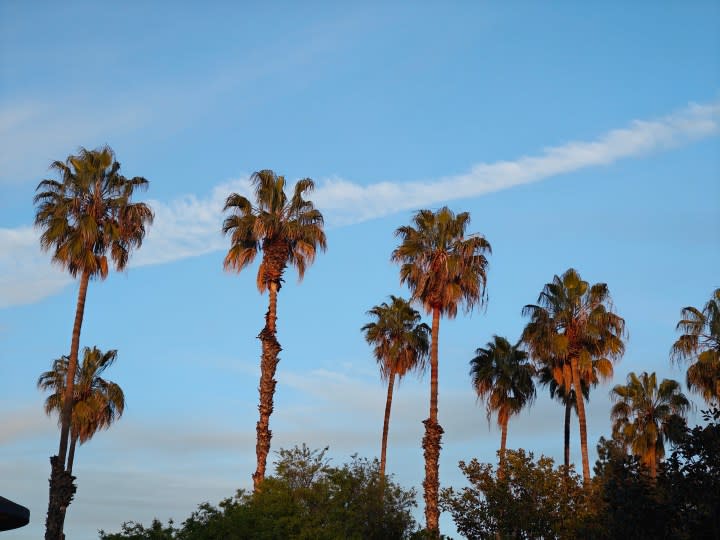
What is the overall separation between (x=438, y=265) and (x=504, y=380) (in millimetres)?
13619

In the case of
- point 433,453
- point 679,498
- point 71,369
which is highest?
point 71,369

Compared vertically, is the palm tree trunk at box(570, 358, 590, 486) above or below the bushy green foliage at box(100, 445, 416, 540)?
above

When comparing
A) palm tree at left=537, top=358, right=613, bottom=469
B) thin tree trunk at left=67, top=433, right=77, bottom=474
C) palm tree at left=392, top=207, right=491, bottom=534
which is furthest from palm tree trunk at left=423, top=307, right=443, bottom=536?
thin tree trunk at left=67, top=433, right=77, bottom=474

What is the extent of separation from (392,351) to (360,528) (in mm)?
20177

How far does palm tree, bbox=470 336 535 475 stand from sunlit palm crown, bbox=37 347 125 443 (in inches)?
845

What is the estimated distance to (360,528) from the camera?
4278 cm

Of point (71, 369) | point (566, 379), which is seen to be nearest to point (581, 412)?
point (566, 379)

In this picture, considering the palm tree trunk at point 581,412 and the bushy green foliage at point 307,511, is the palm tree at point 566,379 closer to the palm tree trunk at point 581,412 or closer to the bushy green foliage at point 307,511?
the palm tree trunk at point 581,412

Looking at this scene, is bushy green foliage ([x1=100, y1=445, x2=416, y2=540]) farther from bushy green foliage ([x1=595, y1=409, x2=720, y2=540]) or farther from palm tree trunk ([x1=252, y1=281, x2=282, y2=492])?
bushy green foliage ([x1=595, y1=409, x2=720, y2=540])

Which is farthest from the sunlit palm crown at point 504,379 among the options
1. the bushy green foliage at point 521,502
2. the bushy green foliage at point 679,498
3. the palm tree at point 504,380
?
the bushy green foliage at point 679,498

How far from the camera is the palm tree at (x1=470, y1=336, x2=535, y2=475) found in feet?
194

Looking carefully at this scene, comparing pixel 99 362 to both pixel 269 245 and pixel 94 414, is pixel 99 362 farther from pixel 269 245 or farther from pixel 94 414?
pixel 269 245

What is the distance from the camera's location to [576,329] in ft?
178

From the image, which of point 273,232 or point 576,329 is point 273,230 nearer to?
point 273,232
